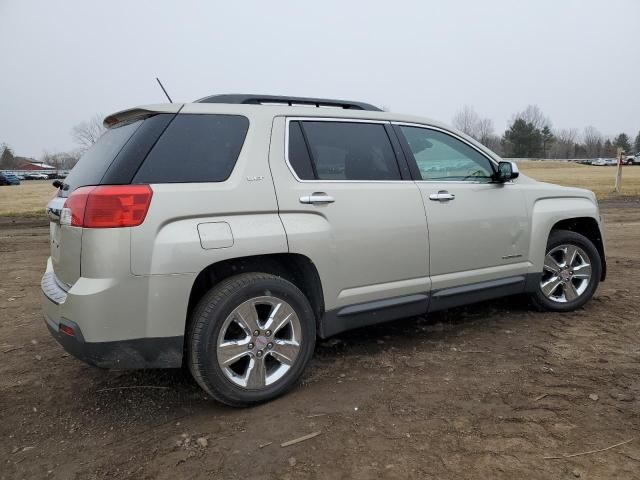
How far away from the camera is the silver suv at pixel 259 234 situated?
264cm

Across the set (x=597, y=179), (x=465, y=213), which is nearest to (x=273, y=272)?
(x=465, y=213)

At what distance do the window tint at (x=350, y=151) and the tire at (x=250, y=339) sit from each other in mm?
861

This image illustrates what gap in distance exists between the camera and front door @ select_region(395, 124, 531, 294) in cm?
371

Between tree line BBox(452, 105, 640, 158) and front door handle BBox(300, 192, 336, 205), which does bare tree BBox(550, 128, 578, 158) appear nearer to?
tree line BBox(452, 105, 640, 158)

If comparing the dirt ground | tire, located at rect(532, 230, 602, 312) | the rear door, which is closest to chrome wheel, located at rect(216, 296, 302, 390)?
the dirt ground

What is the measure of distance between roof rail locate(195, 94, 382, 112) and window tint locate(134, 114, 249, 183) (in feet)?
0.83

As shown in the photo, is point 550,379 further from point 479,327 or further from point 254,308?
point 254,308

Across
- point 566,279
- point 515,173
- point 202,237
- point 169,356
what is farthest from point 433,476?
point 566,279

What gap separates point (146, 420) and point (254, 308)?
2.97 feet

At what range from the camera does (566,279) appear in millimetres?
4590

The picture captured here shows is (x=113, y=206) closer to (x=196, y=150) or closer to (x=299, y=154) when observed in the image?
(x=196, y=150)

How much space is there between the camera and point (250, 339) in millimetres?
2918

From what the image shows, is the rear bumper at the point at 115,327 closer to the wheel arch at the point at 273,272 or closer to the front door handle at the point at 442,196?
the wheel arch at the point at 273,272

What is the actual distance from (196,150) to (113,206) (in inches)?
23.0
